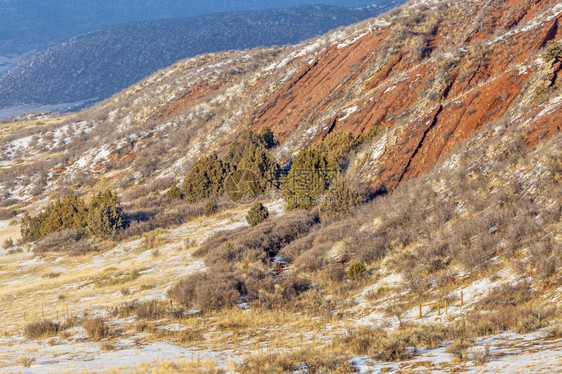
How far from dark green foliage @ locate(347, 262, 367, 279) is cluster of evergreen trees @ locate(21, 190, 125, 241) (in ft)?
73.8

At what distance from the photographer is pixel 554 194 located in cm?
1648

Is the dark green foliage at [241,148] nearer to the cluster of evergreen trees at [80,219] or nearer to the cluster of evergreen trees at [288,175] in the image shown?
the cluster of evergreen trees at [288,175]

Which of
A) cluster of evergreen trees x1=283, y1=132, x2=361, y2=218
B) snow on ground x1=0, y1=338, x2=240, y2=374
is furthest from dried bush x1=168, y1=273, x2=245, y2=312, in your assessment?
cluster of evergreen trees x1=283, y1=132, x2=361, y2=218

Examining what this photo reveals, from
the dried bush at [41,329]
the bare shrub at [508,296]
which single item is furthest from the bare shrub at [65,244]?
the bare shrub at [508,296]

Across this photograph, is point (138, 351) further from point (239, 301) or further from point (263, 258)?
point (263, 258)

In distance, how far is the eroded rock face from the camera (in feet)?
97.7

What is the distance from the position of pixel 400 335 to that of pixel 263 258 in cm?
1292

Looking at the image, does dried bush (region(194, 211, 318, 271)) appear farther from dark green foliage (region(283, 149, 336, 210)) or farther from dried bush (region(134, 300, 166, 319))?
dried bush (region(134, 300, 166, 319))

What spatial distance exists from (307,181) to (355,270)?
14.4m

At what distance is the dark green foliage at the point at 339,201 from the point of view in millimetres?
27938

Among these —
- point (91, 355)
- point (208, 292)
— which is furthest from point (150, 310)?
point (91, 355)

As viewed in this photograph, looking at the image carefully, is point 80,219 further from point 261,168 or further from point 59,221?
point 261,168

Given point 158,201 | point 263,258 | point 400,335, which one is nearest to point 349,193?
point 263,258

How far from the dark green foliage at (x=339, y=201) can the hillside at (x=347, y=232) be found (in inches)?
4.6
